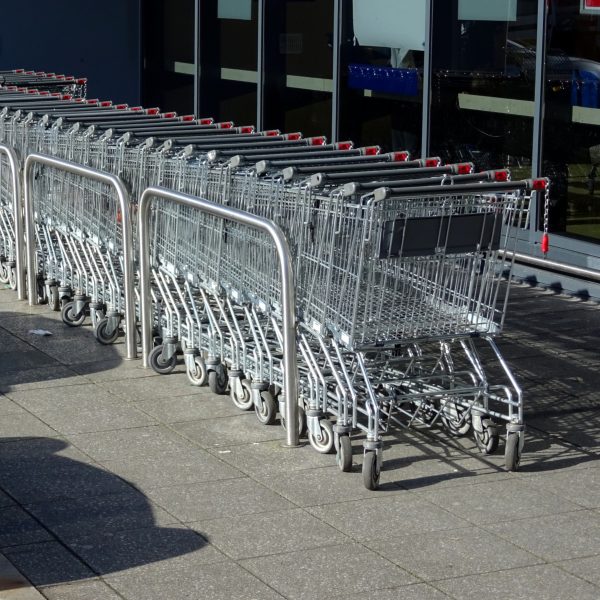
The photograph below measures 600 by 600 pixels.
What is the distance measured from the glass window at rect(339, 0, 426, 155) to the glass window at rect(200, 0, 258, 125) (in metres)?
1.92

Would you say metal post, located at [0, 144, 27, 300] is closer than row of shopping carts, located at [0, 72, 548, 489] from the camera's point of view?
No

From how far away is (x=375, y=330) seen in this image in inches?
225

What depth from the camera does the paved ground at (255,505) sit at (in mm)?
4520

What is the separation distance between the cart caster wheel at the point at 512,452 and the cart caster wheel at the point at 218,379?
67.6 inches

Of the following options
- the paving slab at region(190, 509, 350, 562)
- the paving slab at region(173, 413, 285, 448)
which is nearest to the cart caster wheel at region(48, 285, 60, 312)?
the paving slab at region(173, 413, 285, 448)

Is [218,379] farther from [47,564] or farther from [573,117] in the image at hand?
[573,117]

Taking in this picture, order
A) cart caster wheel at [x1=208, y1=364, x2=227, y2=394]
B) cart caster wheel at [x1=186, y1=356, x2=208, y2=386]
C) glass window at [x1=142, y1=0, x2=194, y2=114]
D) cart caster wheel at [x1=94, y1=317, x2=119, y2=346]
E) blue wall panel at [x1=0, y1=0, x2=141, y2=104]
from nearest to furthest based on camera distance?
cart caster wheel at [x1=208, y1=364, x2=227, y2=394] < cart caster wheel at [x1=186, y1=356, x2=208, y2=386] < cart caster wheel at [x1=94, y1=317, x2=119, y2=346] < glass window at [x1=142, y1=0, x2=194, y2=114] < blue wall panel at [x1=0, y1=0, x2=141, y2=104]

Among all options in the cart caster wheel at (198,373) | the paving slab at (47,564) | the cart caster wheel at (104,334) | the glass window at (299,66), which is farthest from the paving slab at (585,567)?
the glass window at (299,66)

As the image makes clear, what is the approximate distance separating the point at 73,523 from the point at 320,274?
1.62m

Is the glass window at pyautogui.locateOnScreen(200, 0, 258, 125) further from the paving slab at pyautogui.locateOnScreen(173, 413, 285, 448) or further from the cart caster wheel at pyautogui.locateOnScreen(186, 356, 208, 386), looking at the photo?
the paving slab at pyautogui.locateOnScreen(173, 413, 285, 448)

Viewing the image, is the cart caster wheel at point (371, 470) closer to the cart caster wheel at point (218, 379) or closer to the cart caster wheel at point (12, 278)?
the cart caster wheel at point (218, 379)

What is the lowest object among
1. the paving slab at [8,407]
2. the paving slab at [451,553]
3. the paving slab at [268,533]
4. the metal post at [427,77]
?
the paving slab at [8,407]

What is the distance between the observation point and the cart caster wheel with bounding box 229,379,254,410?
6.50 meters

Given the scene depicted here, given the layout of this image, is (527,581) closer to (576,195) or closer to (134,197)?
(134,197)
